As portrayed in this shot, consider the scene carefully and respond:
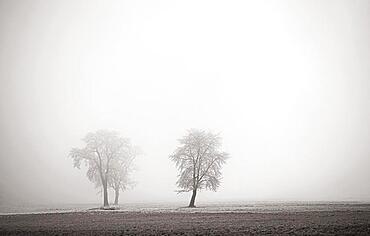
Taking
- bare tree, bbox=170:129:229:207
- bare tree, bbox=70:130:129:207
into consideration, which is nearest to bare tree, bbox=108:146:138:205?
bare tree, bbox=70:130:129:207

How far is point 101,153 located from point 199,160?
16.9m

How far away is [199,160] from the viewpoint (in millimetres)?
46312

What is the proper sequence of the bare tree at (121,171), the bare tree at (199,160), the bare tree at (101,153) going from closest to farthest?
the bare tree at (199,160)
the bare tree at (101,153)
the bare tree at (121,171)

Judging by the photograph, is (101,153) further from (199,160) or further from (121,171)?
(199,160)

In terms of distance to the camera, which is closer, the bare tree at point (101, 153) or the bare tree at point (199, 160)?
the bare tree at point (199, 160)

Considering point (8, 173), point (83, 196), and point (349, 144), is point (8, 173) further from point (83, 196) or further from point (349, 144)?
point (349, 144)

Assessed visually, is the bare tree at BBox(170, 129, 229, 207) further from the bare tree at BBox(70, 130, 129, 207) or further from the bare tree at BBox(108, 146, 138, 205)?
the bare tree at BBox(108, 146, 138, 205)

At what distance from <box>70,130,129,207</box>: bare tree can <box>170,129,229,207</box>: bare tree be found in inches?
449

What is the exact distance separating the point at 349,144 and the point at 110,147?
17647 cm

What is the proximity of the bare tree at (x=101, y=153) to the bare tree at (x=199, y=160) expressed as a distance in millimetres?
11412

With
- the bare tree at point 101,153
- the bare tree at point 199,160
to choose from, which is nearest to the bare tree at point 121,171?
the bare tree at point 101,153

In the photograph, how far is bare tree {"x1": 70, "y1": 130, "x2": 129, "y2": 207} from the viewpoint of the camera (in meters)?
49.9

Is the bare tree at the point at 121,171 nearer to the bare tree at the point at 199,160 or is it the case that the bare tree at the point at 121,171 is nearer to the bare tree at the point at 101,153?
the bare tree at the point at 101,153

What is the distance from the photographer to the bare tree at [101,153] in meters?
49.9
